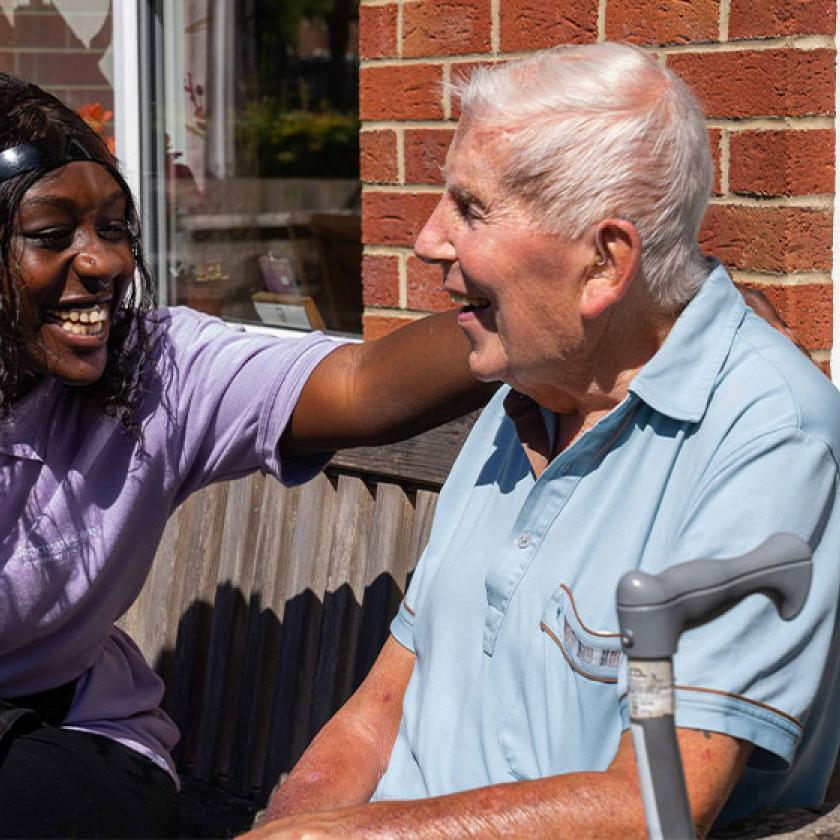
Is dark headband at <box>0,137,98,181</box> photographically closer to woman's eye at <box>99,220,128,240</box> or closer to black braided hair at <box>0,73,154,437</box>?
black braided hair at <box>0,73,154,437</box>

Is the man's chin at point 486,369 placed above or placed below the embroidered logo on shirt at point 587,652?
above

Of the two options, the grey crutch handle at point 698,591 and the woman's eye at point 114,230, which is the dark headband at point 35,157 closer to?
the woman's eye at point 114,230

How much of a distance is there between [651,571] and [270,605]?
1581mm

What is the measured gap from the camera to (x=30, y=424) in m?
2.58

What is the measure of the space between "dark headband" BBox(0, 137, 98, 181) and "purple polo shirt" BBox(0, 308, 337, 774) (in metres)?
0.39

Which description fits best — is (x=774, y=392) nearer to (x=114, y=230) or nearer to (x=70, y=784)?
(x=114, y=230)

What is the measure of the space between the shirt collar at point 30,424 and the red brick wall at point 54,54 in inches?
85.6

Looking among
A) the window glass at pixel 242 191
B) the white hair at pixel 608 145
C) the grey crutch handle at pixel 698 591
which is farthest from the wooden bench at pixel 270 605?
the grey crutch handle at pixel 698 591

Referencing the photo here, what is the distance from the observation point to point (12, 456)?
2568mm

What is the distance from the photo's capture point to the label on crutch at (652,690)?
1.16 meters

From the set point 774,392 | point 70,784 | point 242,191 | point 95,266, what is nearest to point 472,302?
point 774,392

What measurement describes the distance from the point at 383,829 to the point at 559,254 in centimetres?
76

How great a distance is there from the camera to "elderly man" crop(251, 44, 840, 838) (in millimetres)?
1677

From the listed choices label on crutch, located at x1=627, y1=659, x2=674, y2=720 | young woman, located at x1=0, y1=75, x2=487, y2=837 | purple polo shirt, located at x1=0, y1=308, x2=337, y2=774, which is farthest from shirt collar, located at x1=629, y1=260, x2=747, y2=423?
purple polo shirt, located at x1=0, y1=308, x2=337, y2=774
